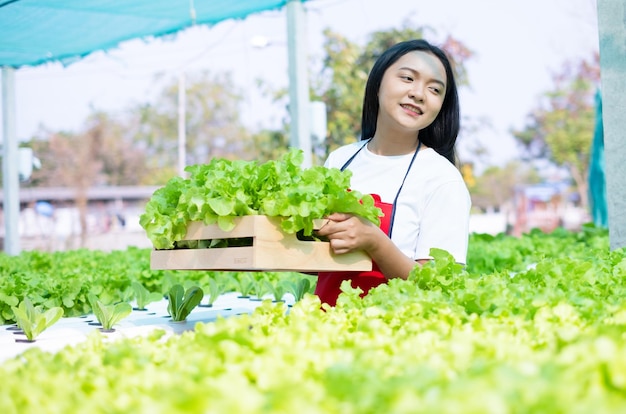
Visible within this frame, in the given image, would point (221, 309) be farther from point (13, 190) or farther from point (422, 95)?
point (13, 190)

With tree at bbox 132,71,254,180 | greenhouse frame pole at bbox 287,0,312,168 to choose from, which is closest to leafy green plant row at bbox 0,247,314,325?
greenhouse frame pole at bbox 287,0,312,168

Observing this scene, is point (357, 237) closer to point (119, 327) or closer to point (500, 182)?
point (119, 327)

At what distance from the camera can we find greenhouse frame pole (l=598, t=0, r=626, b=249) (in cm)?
389

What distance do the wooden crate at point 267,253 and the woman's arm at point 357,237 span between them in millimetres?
37

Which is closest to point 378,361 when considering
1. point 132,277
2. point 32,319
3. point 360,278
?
point 360,278

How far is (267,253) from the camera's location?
8.25 ft

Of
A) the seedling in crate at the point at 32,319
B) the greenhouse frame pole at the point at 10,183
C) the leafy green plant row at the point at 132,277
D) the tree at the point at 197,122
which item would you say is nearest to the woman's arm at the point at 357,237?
the leafy green plant row at the point at 132,277

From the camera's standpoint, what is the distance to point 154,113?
37.2m

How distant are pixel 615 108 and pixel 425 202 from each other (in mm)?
1359

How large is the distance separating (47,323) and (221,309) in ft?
3.37

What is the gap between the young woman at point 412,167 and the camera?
307cm

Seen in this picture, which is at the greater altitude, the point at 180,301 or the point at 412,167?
the point at 412,167

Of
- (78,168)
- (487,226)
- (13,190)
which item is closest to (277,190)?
(13,190)

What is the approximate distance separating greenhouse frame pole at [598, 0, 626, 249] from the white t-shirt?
112cm
